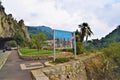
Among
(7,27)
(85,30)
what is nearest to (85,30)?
(85,30)

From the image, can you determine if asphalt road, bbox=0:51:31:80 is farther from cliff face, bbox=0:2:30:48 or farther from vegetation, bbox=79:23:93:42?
cliff face, bbox=0:2:30:48

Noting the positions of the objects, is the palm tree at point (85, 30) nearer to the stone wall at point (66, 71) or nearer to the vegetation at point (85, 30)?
the vegetation at point (85, 30)

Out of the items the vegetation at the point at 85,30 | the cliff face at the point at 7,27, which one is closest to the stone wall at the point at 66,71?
the vegetation at the point at 85,30

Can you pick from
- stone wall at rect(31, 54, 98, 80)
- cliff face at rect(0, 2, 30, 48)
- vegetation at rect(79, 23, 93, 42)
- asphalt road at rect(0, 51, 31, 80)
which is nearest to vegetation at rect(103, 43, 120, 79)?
stone wall at rect(31, 54, 98, 80)

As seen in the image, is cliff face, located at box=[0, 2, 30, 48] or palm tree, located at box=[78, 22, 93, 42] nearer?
palm tree, located at box=[78, 22, 93, 42]

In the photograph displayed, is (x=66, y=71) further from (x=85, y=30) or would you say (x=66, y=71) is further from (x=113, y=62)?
(x=85, y=30)

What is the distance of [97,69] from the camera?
2133 cm

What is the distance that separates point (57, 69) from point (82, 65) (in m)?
5.64

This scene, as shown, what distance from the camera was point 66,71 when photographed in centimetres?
1513

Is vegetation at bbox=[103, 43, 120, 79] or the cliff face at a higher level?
the cliff face

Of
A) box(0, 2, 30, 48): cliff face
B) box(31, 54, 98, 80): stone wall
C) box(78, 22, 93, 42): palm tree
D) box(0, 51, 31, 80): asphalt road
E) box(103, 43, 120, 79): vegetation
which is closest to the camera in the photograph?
box(31, 54, 98, 80): stone wall

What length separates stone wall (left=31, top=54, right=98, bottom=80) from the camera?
41.1ft

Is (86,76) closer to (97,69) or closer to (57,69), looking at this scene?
(97,69)

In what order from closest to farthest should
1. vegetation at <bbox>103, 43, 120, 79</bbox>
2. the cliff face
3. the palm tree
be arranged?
vegetation at <bbox>103, 43, 120, 79</bbox> < the palm tree < the cliff face
